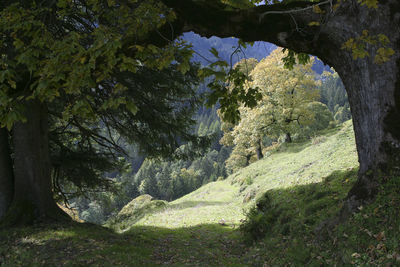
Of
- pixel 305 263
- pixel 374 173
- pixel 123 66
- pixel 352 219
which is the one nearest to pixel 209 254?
pixel 305 263

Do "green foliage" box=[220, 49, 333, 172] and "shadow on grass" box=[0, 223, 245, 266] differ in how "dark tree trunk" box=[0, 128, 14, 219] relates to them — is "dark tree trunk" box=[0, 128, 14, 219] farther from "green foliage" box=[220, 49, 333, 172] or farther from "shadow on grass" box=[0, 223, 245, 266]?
"green foliage" box=[220, 49, 333, 172]

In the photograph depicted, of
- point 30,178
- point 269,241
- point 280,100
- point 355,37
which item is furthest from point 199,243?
point 280,100

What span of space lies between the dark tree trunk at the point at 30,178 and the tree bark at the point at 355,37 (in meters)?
5.60

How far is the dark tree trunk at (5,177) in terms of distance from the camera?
770 cm

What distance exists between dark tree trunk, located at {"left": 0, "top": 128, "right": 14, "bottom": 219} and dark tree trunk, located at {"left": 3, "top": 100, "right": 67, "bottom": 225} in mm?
362

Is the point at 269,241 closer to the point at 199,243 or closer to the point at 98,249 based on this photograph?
the point at 199,243

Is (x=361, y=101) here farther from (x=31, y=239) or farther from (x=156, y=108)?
(x=31, y=239)

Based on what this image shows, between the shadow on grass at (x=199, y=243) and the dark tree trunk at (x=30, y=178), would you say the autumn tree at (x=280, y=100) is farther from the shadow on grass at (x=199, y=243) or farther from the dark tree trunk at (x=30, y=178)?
the dark tree trunk at (x=30, y=178)

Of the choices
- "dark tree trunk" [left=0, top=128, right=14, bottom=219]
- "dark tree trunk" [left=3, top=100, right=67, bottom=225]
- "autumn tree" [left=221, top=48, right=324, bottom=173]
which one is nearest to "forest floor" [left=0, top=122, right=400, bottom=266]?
"dark tree trunk" [left=3, top=100, right=67, bottom=225]

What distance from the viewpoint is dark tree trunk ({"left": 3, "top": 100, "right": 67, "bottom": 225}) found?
7441 millimetres

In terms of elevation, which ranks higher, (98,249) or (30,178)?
(30,178)

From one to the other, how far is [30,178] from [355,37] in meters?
8.40

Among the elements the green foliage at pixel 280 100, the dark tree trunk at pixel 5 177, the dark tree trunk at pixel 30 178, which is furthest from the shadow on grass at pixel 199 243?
the green foliage at pixel 280 100

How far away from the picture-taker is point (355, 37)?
4418 millimetres
